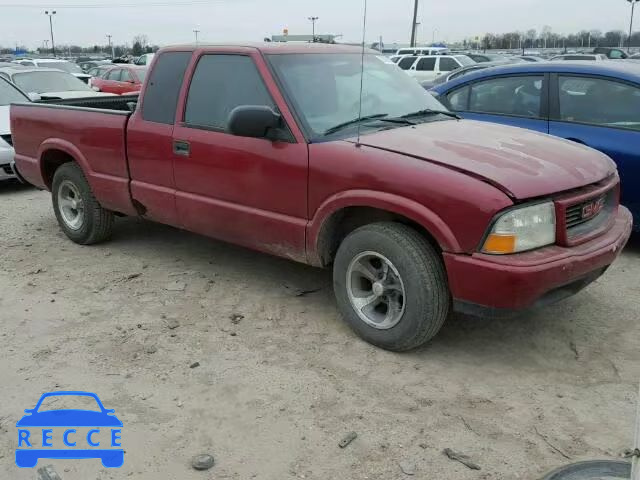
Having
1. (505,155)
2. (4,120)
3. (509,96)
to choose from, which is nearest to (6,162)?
(4,120)

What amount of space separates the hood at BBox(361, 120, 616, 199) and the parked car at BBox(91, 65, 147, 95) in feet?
47.2

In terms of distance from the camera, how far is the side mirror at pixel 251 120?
407cm

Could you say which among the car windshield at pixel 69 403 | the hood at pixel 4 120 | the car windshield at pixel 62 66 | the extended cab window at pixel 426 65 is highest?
the extended cab window at pixel 426 65

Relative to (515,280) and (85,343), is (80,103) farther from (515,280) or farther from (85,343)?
(515,280)

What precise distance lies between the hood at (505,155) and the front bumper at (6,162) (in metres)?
6.27

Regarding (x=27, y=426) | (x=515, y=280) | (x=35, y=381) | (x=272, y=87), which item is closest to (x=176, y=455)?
(x=27, y=426)

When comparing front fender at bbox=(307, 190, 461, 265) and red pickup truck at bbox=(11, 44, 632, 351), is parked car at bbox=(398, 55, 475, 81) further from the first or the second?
front fender at bbox=(307, 190, 461, 265)

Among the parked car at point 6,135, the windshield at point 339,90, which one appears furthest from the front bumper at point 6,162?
the windshield at point 339,90

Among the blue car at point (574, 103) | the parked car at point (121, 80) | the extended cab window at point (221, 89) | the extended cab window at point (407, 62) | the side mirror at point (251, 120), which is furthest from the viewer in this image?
the extended cab window at point (407, 62)

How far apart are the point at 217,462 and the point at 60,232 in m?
4.54

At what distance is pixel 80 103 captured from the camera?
22.8 feet

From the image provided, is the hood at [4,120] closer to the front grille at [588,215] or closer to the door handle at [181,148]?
the door handle at [181,148]

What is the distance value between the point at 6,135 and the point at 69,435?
6.89m

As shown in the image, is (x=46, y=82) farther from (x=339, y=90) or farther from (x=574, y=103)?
(x=574, y=103)
